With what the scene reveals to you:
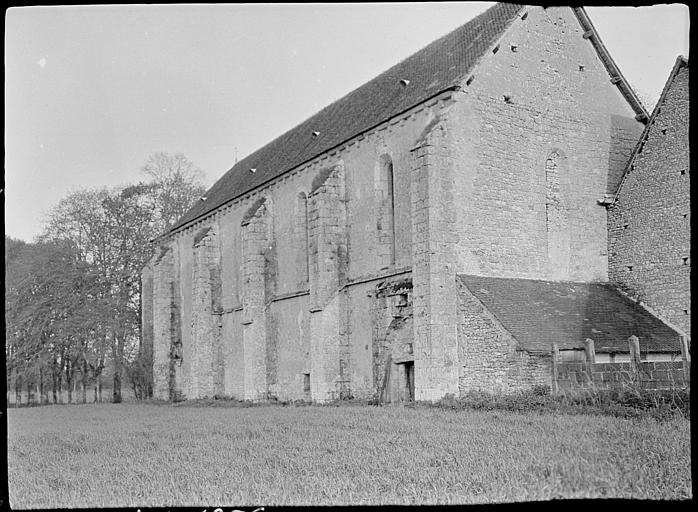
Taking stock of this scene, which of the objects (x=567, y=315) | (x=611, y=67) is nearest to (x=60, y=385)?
(x=567, y=315)

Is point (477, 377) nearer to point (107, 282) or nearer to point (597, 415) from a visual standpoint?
point (597, 415)

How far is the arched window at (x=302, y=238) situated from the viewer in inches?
1325

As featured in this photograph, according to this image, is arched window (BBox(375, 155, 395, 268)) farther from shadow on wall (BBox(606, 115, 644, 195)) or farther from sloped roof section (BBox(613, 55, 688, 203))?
sloped roof section (BBox(613, 55, 688, 203))

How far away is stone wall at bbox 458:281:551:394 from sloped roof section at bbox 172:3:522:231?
6.85 meters

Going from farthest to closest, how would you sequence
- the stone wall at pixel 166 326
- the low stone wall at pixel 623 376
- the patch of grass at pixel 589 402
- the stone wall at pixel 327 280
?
the stone wall at pixel 166 326 → the stone wall at pixel 327 280 → the low stone wall at pixel 623 376 → the patch of grass at pixel 589 402

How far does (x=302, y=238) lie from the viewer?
33969 millimetres

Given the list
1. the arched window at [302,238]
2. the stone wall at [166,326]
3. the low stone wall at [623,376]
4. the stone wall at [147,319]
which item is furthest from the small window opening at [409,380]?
the stone wall at [147,319]

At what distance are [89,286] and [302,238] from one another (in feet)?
53.7

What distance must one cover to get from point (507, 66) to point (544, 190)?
4121 millimetres

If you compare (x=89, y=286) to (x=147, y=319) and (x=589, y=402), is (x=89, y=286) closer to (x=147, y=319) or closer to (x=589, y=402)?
(x=147, y=319)

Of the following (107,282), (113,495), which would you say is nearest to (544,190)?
(113,495)

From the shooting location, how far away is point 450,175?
80.5 ft

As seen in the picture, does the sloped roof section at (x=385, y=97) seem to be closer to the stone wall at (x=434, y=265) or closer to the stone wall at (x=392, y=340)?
the stone wall at (x=434, y=265)

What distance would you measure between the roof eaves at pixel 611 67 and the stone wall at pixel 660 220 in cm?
293
